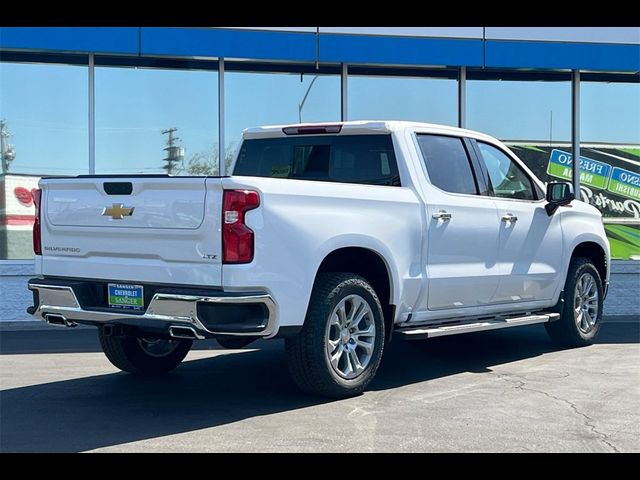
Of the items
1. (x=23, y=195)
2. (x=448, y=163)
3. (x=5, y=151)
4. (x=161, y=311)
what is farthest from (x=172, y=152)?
(x=161, y=311)

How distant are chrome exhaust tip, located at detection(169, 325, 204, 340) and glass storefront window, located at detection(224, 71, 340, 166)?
7.85m

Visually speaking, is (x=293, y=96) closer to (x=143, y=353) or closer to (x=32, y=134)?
(x=32, y=134)

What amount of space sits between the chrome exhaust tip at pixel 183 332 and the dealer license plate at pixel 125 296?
1.13ft

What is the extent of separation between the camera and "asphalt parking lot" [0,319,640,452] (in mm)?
5027

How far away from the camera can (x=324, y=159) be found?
287 inches

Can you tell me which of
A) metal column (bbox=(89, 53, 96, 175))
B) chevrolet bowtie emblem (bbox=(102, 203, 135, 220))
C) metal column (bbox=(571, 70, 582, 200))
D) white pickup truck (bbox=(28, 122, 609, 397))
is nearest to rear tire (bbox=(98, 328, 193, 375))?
white pickup truck (bbox=(28, 122, 609, 397))

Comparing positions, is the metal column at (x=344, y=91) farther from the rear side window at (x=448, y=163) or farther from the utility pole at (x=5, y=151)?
the rear side window at (x=448, y=163)

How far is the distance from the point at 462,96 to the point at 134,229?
8.81 metres

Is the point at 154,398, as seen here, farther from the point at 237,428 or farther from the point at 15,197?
the point at 15,197

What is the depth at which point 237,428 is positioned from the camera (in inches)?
210
